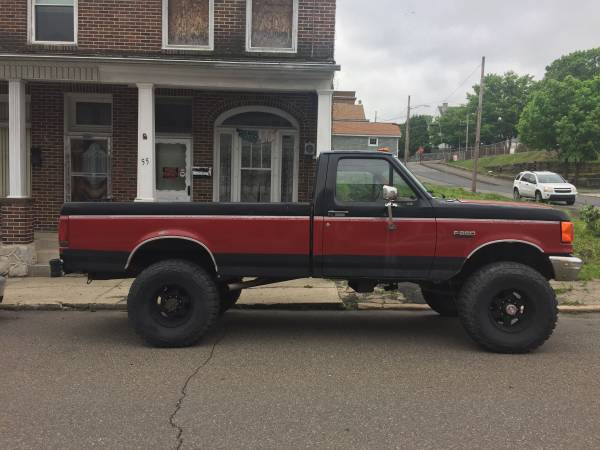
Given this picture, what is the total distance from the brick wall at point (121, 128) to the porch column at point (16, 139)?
148cm

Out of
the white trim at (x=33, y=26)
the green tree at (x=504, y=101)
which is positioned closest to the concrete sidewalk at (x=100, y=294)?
the white trim at (x=33, y=26)

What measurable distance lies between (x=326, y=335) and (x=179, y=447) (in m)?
3.05

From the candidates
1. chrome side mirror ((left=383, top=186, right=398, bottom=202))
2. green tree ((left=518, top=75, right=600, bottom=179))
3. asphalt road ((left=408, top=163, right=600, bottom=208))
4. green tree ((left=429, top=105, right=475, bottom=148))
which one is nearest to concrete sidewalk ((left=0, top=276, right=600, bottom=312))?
chrome side mirror ((left=383, top=186, right=398, bottom=202))

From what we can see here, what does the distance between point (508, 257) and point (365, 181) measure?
1.73 metres

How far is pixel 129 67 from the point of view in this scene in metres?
9.95

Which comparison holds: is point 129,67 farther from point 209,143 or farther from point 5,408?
point 5,408

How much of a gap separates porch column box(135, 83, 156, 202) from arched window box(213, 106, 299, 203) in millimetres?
1919

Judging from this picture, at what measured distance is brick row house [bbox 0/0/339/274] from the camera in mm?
9961

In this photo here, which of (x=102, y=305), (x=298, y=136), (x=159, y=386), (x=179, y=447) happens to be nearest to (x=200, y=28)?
(x=298, y=136)

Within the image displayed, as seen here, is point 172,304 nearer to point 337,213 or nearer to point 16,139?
point 337,213

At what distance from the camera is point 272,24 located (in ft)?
36.4

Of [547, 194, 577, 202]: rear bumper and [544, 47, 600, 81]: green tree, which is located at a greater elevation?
[544, 47, 600, 81]: green tree

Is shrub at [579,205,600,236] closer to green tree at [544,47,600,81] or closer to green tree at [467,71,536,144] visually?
green tree at [544,47,600,81]

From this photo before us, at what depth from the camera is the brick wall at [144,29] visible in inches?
423
